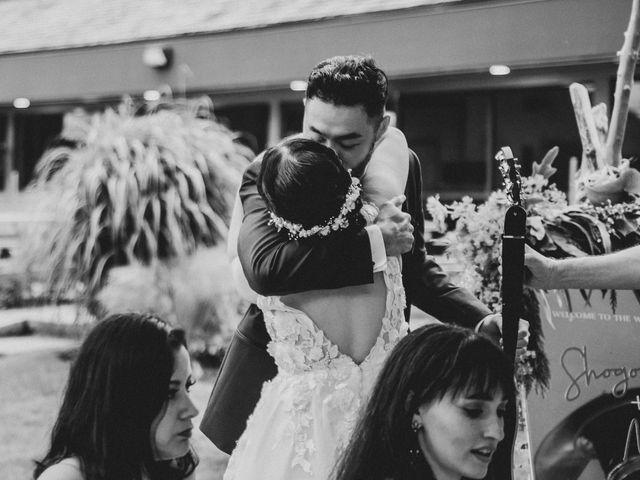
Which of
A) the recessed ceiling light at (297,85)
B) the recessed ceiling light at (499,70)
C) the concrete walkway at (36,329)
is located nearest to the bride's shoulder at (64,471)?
the concrete walkway at (36,329)

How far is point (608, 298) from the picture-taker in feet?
9.06

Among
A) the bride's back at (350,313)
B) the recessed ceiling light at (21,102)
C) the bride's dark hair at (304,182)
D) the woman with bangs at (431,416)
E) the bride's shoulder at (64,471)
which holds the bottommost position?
the bride's shoulder at (64,471)

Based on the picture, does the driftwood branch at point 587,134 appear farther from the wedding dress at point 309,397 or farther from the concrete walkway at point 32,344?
the concrete walkway at point 32,344

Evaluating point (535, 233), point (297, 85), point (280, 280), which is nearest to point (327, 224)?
point (280, 280)

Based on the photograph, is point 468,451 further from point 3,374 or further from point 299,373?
point 3,374

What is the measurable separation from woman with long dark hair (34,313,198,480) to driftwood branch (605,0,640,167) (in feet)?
6.77

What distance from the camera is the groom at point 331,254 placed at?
86.8 inches

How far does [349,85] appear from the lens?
2.39m

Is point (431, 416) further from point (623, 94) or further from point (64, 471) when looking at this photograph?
point (623, 94)

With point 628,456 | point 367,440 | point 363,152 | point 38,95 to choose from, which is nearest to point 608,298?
point 628,456

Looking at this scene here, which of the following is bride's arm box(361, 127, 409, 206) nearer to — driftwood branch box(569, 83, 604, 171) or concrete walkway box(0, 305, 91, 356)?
driftwood branch box(569, 83, 604, 171)

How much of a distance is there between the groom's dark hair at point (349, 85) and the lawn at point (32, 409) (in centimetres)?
261

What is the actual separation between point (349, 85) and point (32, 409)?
4.79 metres

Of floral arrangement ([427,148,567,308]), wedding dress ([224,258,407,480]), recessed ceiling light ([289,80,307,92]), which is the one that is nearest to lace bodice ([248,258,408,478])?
wedding dress ([224,258,407,480])
